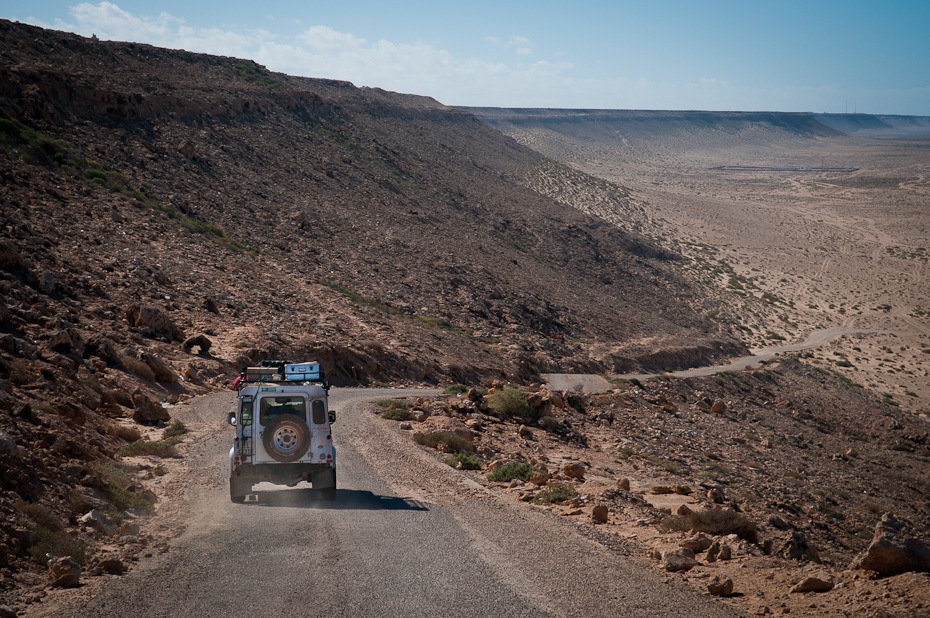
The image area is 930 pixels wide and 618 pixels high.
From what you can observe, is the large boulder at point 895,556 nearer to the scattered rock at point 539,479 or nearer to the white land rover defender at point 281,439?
the scattered rock at point 539,479

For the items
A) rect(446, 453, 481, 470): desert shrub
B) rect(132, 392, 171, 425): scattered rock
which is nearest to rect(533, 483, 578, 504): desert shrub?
rect(446, 453, 481, 470): desert shrub

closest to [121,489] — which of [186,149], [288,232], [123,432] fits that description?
[123,432]

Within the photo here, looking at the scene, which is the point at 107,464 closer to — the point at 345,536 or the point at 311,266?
the point at 345,536

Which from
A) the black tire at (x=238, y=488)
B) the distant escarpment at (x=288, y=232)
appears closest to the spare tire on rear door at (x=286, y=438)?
the black tire at (x=238, y=488)

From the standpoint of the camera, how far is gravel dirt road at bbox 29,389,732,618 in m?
8.32

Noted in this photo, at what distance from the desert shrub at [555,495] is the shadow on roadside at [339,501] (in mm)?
2127

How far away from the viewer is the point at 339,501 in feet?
43.0

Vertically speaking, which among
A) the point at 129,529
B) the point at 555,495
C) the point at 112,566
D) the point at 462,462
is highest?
the point at 112,566

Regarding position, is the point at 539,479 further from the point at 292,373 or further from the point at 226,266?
the point at 226,266

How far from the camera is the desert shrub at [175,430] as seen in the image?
17.6 m

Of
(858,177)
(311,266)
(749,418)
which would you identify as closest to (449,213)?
(311,266)

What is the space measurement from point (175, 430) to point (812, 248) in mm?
83686

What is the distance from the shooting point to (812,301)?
71.5 m

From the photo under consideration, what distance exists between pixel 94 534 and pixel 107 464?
3665mm
